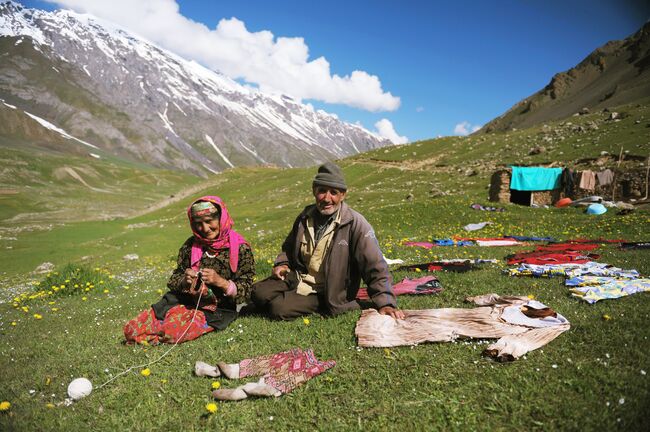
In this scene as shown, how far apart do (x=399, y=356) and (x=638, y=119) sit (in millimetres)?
43377

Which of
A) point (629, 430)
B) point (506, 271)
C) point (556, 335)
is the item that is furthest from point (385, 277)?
point (506, 271)

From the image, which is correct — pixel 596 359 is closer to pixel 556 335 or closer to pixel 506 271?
pixel 556 335

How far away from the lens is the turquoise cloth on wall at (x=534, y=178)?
26.7 m

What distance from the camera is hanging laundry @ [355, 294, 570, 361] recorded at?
477 cm

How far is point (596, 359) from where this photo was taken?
417 centimetres

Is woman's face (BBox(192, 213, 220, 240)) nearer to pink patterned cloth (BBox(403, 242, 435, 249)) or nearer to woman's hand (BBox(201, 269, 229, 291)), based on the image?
woman's hand (BBox(201, 269, 229, 291))

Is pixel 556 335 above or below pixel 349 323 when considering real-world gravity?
above

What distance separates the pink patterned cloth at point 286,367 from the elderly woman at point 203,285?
60.4 inches

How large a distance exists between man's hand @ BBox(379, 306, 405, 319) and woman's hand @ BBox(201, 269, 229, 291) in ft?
8.63

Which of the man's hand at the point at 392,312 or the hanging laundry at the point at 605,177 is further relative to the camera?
the hanging laundry at the point at 605,177

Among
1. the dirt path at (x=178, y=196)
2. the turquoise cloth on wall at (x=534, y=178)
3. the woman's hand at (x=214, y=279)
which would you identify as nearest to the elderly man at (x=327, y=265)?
the woman's hand at (x=214, y=279)

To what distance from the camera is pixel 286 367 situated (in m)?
4.91

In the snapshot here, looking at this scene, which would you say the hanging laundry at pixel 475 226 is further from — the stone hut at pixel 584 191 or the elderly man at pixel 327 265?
the elderly man at pixel 327 265

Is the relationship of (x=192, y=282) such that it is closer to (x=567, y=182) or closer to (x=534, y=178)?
(x=534, y=178)
